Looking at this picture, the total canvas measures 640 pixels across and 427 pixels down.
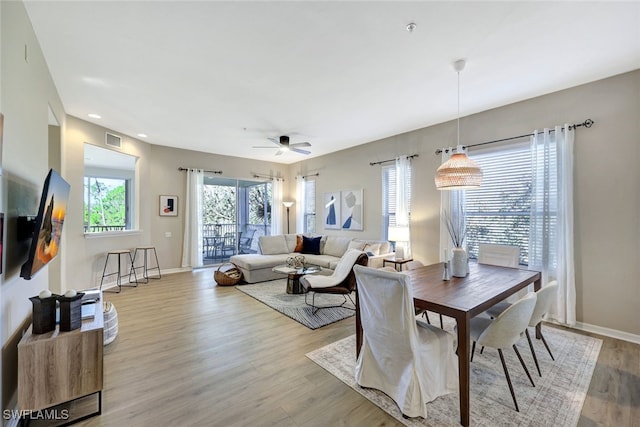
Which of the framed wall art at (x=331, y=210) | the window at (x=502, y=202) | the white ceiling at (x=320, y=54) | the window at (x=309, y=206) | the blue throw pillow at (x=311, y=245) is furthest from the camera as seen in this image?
the window at (x=309, y=206)

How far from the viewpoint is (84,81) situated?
10.3 feet

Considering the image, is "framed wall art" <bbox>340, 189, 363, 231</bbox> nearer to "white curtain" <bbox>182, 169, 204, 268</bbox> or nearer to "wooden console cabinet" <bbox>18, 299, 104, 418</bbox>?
"white curtain" <bbox>182, 169, 204, 268</bbox>

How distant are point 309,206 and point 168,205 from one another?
3466 millimetres

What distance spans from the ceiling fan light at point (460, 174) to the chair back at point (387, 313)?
1.42 metres

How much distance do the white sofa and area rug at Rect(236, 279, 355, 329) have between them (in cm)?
30

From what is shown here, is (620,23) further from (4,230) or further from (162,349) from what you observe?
(162,349)

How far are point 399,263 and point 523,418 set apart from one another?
2.90 metres

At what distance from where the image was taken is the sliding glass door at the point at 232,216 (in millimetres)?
7011

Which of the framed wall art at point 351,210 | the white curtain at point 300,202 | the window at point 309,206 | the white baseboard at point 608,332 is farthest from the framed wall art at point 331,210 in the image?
the white baseboard at point 608,332

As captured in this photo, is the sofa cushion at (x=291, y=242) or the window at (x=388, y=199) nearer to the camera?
the window at (x=388, y=199)

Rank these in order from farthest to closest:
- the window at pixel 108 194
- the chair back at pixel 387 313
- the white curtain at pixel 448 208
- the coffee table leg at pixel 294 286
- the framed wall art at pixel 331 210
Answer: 1. the window at pixel 108 194
2. the framed wall art at pixel 331 210
3. the coffee table leg at pixel 294 286
4. the white curtain at pixel 448 208
5. the chair back at pixel 387 313

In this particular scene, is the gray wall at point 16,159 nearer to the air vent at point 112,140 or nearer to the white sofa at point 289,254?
the air vent at point 112,140

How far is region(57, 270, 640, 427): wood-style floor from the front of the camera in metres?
1.84

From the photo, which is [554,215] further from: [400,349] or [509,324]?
[400,349]
